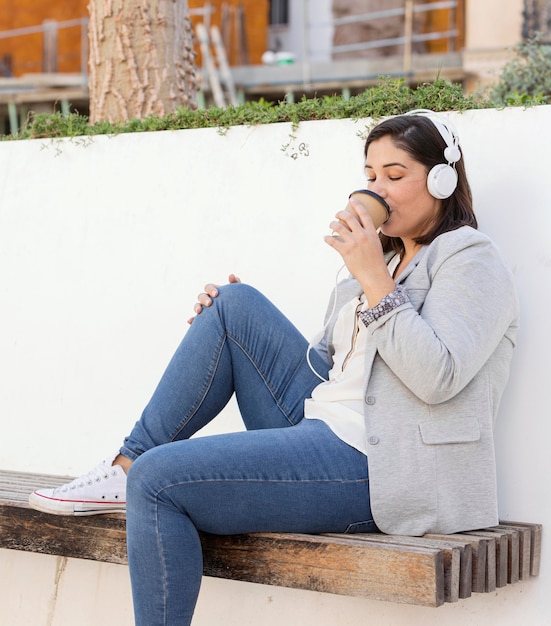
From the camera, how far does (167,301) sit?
3625 millimetres

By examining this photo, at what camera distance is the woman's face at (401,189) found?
2617mm

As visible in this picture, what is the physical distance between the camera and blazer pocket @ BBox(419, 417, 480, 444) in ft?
7.89

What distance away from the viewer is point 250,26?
1545 cm

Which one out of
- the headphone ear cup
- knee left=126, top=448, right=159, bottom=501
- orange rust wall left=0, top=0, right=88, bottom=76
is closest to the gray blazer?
the headphone ear cup

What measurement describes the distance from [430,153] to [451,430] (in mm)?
730

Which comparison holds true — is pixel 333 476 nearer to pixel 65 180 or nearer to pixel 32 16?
pixel 65 180

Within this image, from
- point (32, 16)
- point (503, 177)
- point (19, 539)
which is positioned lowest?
point (19, 539)

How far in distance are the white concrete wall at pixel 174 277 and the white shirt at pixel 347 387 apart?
49cm

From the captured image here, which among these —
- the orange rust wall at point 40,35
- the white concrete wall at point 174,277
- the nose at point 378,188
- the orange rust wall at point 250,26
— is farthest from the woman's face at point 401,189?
the orange rust wall at point 250,26

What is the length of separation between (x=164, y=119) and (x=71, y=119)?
0.43m

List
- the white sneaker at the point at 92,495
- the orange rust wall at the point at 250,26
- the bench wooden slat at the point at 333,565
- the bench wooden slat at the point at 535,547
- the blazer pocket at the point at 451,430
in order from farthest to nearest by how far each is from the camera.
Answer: the orange rust wall at the point at 250,26 < the bench wooden slat at the point at 535,547 < the white sneaker at the point at 92,495 < the blazer pocket at the point at 451,430 < the bench wooden slat at the point at 333,565

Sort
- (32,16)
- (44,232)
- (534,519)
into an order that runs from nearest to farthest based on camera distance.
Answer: (534,519), (44,232), (32,16)

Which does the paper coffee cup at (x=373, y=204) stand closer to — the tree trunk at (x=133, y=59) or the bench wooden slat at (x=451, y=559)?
the bench wooden slat at (x=451, y=559)

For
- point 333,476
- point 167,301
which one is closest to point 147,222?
point 167,301
